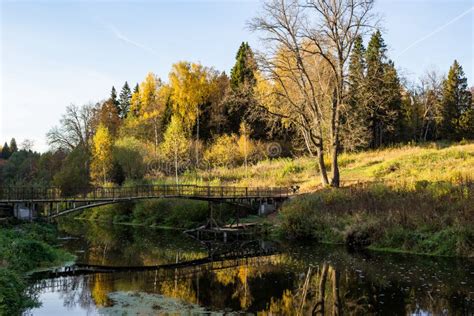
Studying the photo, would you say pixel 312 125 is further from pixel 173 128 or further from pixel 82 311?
pixel 82 311

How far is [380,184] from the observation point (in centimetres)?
3438

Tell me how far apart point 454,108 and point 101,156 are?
49.8 m

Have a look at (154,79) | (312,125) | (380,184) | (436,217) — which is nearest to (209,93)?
(154,79)

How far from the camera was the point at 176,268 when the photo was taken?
953 inches

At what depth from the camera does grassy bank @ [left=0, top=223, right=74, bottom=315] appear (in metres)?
14.7

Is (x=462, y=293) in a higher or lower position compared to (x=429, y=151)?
lower

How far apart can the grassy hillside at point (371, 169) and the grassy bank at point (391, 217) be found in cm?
312

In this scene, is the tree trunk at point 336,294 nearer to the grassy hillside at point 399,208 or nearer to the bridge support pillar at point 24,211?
the grassy hillside at point 399,208

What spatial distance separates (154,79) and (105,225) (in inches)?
1475

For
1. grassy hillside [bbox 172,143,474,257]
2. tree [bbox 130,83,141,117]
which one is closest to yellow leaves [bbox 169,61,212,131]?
tree [bbox 130,83,141,117]

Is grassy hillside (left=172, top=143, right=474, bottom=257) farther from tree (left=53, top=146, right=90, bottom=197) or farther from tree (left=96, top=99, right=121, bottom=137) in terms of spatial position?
tree (left=96, top=99, right=121, bottom=137)

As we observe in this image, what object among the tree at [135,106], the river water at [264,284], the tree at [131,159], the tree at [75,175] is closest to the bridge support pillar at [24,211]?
the river water at [264,284]

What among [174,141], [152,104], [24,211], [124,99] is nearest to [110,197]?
[24,211]

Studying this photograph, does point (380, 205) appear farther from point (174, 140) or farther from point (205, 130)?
point (205, 130)
